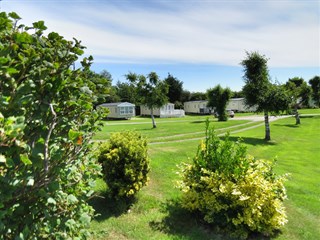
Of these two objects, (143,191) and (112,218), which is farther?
(143,191)

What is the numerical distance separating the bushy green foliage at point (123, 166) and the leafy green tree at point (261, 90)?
63.6 ft

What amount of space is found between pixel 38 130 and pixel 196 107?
236ft

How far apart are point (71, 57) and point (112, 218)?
4.58 metres

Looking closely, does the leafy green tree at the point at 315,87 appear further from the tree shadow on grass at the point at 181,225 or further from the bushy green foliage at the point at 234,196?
the tree shadow on grass at the point at 181,225

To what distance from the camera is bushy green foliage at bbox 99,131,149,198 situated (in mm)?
6333

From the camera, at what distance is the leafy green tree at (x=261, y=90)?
23141 millimetres

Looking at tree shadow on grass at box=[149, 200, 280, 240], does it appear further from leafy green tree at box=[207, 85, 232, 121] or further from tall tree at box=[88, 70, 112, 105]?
leafy green tree at box=[207, 85, 232, 121]

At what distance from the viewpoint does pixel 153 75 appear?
31.0 meters

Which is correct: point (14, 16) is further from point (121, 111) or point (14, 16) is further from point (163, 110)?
point (163, 110)

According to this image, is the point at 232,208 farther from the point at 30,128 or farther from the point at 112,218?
the point at 30,128

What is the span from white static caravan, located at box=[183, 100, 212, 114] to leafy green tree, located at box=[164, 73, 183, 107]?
253cm

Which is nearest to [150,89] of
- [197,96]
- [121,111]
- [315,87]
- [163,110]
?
[121,111]

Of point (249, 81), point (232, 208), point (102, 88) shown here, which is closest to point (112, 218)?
point (232, 208)

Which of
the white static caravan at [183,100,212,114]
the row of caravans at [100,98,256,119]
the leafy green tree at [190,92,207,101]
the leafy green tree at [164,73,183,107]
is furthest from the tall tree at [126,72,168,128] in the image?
the leafy green tree at [190,92,207,101]
